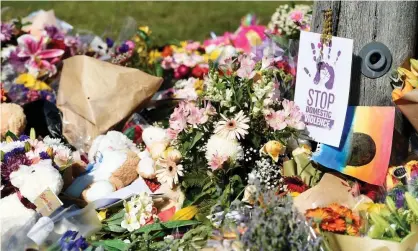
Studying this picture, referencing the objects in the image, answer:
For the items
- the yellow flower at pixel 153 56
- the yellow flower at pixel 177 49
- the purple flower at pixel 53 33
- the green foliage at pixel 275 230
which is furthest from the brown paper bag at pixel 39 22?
the green foliage at pixel 275 230

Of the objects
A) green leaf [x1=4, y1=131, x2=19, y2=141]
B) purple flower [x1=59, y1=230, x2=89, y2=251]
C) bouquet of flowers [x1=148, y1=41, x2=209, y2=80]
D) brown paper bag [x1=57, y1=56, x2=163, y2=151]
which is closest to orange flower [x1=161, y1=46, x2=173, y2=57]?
bouquet of flowers [x1=148, y1=41, x2=209, y2=80]

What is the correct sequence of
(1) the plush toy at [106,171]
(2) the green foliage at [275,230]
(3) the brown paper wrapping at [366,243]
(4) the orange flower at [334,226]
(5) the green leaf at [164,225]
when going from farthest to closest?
1. (1) the plush toy at [106,171]
2. (5) the green leaf at [164,225]
3. (4) the orange flower at [334,226]
4. (3) the brown paper wrapping at [366,243]
5. (2) the green foliage at [275,230]

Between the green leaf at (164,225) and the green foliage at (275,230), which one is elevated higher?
the green foliage at (275,230)

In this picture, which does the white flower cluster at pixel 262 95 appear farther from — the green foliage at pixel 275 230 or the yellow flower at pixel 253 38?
the yellow flower at pixel 253 38

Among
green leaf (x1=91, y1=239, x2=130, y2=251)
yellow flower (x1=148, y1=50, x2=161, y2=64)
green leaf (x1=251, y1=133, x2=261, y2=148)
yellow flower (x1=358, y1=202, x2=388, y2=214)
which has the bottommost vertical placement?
green leaf (x1=91, y1=239, x2=130, y2=251)

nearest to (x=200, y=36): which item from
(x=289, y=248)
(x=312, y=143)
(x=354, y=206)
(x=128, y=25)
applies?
(x=128, y=25)

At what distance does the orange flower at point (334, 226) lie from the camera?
1.92 metres

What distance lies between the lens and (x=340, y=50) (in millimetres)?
2359

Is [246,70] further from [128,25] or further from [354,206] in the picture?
[128,25]

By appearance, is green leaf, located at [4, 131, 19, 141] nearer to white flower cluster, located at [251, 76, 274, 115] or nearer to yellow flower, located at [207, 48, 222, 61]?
white flower cluster, located at [251, 76, 274, 115]

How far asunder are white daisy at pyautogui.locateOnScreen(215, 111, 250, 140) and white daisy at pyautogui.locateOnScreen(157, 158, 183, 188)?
0.20 meters

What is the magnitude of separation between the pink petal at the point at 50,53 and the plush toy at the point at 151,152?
119 centimetres

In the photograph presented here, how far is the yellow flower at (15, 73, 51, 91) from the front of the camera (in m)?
3.69

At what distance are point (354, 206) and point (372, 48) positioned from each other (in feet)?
2.13
